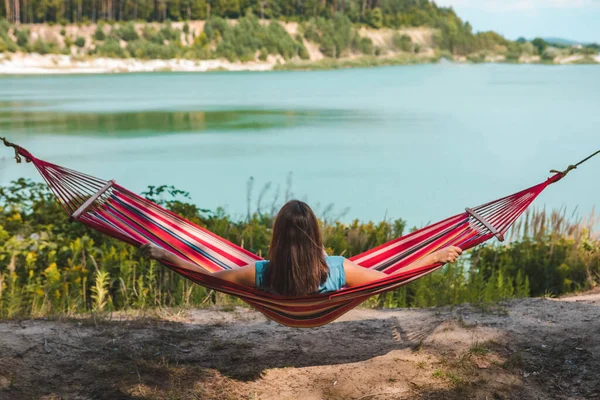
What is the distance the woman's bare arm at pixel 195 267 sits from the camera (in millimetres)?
2100

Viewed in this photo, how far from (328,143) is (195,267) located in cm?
1230

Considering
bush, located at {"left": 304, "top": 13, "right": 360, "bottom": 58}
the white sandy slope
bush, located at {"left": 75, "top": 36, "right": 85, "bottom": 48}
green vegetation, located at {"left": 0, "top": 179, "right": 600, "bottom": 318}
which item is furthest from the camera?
bush, located at {"left": 304, "top": 13, "right": 360, "bottom": 58}

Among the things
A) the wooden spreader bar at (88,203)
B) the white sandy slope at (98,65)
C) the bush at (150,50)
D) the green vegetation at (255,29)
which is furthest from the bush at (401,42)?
the wooden spreader bar at (88,203)

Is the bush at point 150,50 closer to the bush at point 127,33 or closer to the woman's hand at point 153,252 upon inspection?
the bush at point 127,33

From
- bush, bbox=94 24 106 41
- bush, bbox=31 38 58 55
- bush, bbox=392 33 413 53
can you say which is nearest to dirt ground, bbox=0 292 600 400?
bush, bbox=31 38 58 55

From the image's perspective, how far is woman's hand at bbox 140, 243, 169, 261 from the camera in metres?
2.10

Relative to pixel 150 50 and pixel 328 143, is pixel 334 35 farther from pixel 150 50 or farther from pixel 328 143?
pixel 328 143

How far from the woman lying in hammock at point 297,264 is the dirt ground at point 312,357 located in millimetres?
376

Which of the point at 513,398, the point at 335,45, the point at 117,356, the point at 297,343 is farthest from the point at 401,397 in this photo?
the point at 335,45

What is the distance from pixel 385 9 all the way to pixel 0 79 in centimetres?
3472

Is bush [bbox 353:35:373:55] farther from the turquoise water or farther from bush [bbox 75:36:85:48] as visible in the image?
the turquoise water

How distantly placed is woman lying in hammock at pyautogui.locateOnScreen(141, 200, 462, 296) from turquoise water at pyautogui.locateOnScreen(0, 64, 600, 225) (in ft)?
7.98

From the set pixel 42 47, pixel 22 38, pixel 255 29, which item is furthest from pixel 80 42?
pixel 255 29

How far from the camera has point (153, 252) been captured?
2.10 metres
